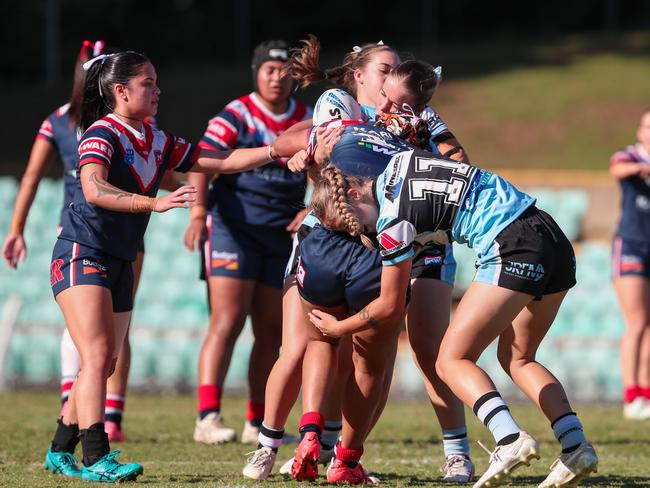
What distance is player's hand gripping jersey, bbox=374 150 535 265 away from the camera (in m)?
4.21

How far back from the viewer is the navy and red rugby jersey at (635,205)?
826 centimetres

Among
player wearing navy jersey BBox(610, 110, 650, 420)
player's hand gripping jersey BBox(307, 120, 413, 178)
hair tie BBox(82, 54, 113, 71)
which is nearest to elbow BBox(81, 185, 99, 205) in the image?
hair tie BBox(82, 54, 113, 71)

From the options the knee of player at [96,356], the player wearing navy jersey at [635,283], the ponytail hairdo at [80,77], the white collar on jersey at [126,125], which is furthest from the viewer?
the player wearing navy jersey at [635,283]

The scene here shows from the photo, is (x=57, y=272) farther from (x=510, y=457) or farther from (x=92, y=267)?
(x=510, y=457)

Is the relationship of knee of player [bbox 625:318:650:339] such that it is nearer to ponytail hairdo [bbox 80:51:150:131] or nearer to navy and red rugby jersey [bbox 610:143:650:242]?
navy and red rugby jersey [bbox 610:143:650:242]

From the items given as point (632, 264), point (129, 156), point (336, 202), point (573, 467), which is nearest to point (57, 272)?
point (129, 156)

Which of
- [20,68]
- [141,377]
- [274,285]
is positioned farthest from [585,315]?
[20,68]

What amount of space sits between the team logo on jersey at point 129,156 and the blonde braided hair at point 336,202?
935mm

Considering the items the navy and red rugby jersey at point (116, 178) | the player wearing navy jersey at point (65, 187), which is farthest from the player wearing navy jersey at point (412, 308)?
the player wearing navy jersey at point (65, 187)

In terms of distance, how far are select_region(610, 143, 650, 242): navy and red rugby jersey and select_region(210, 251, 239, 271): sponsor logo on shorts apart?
3297mm

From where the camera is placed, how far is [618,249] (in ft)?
27.2

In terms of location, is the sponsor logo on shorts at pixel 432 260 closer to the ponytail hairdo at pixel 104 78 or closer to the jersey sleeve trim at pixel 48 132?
the ponytail hairdo at pixel 104 78

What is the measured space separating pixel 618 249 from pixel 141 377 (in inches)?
174

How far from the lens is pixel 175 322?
1058 cm
